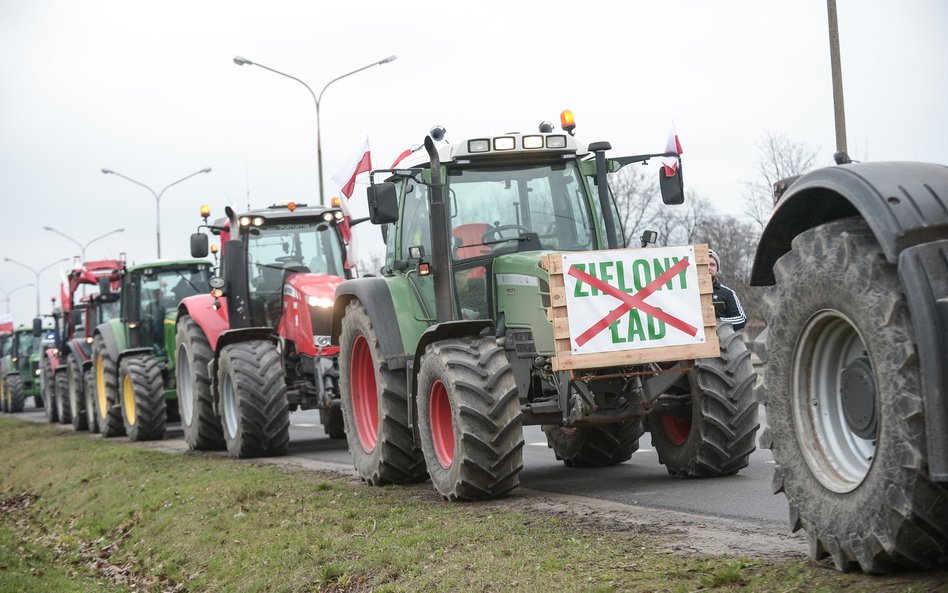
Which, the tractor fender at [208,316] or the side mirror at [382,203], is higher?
the side mirror at [382,203]

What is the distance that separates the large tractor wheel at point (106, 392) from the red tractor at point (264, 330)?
417 centimetres

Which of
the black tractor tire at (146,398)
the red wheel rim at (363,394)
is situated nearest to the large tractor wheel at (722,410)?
the red wheel rim at (363,394)

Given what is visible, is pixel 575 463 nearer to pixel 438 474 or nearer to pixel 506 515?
pixel 438 474

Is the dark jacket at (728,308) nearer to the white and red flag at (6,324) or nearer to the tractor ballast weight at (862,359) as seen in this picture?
the tractor ballast weight at (862,359)

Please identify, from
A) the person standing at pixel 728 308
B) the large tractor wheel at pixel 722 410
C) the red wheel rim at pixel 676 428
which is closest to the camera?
the large tractor wheel at pixel 722 410

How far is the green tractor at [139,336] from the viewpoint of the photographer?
21.1 m

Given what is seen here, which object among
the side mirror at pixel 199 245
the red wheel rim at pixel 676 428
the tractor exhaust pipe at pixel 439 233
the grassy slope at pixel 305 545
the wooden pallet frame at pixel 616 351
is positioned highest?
the side mirror at pixel 199 245

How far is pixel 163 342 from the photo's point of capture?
22.1m

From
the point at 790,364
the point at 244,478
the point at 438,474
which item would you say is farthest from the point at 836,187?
the point at 244,478

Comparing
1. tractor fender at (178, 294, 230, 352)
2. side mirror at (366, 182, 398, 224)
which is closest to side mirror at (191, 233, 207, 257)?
tractor fender at (178, 294, 230, 352)

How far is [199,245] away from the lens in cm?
1648

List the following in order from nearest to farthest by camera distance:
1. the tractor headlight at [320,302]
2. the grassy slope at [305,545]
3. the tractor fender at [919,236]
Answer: the tractor fender at [919,236] → the grassy slope at [305,545] → the tractor headlight at [320,302]

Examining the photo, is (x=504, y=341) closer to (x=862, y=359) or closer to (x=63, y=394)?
(x=862, y=359)

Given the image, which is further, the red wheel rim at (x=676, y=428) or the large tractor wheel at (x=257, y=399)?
the large tractor wheel at (x=257, y=399)
